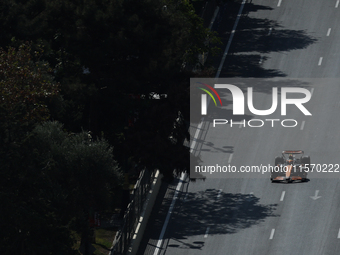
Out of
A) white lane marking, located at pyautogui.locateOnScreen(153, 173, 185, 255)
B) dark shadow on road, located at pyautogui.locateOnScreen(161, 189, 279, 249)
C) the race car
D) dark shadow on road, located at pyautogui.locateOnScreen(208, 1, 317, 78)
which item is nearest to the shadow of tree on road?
dark shadow on road, located at pyautogui.locateOnScreen(161, 189, 279, 249)

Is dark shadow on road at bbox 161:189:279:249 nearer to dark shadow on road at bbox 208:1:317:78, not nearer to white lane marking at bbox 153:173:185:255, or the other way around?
white lane marking at bbox 153:173:185:255

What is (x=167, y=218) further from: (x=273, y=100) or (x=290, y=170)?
(x=273, y=100)

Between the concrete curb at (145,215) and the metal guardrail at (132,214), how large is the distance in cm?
22

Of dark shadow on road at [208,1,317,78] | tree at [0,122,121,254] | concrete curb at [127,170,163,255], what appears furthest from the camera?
dark shadow on road at [208,1,317,78]

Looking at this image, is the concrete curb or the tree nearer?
the tree

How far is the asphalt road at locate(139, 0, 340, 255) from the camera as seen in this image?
3741cm

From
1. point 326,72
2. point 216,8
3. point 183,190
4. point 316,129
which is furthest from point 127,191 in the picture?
point 216,8

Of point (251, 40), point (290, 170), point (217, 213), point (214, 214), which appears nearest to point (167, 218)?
point (214, 214)

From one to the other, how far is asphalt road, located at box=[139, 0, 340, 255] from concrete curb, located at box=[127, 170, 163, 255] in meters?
0.38

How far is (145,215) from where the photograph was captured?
128ft

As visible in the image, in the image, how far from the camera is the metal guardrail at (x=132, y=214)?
111 feet

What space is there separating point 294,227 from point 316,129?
36.6 feet

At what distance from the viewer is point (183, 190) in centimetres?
4259

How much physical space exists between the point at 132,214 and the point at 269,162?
11247 millimetres
